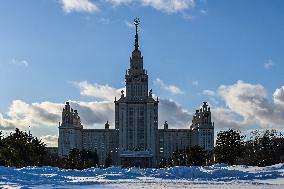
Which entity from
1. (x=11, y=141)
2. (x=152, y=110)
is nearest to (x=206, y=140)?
(x=152, y=110)

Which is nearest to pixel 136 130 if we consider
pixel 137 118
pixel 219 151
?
pixel 137 118

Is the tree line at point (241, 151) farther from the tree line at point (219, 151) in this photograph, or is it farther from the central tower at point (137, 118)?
the central tower at point (137, 118)

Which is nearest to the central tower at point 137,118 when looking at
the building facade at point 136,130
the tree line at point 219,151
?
the building facade at point 136,130

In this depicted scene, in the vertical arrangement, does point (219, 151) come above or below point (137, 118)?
below

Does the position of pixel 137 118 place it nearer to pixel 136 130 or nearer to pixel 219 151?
pixel 136 130

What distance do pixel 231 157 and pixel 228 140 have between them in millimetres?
3115

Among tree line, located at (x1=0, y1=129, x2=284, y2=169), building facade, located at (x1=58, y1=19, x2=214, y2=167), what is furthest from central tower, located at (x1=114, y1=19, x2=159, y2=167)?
tree line, located at (x1=0, y1=129, x2=284, y2=169)

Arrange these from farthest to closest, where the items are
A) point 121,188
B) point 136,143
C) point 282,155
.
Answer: point 136,143, point 282,155, point 121,188

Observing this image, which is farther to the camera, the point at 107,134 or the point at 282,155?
the point at 107,134

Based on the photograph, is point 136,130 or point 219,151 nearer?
point 219,151

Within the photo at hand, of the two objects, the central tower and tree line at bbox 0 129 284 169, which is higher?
the central tower

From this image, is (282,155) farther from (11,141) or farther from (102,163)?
(102,163)

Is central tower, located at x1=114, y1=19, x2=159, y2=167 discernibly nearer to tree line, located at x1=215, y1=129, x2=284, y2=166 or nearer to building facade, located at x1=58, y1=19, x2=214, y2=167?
building facade, located at x1=58, y1=19, x2=214, y2=167

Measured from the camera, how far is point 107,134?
655 ft
